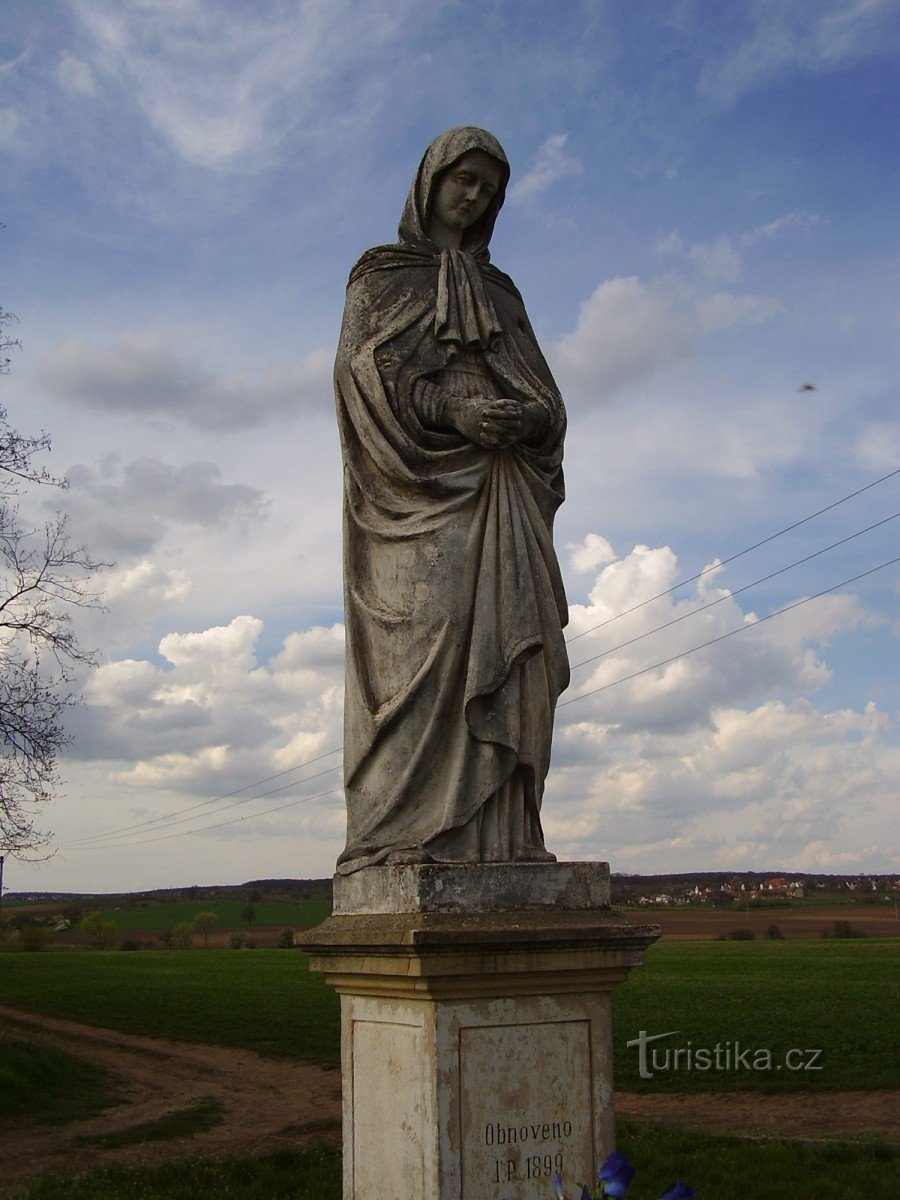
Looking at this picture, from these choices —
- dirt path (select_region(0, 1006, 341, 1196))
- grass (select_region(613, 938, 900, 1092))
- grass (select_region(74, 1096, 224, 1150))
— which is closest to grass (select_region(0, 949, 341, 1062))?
dirt path (select_region(0, 1006, 341, 1196))

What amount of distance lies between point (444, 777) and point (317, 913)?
194ft

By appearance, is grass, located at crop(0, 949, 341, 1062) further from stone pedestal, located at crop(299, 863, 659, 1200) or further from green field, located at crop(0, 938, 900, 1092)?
stone pedestal, located at crop(299, 863, 659, 1200)

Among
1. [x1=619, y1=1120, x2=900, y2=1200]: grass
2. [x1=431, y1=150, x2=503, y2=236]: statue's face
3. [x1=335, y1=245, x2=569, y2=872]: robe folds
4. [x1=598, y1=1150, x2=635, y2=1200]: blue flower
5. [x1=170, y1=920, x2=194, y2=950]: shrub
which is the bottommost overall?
[x1=170, y1=920, x2=194, y2=950]: shrub

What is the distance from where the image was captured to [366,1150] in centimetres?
503

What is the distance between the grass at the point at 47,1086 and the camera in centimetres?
1608

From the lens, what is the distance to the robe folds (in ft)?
17.4

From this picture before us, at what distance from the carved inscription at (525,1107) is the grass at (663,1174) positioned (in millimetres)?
4488

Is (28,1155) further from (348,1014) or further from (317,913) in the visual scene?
(317,913)

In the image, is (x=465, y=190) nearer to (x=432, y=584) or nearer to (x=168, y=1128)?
(x=432, y=584)

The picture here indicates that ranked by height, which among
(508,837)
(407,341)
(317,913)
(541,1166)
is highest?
(407,341)

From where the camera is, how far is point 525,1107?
15.7ft

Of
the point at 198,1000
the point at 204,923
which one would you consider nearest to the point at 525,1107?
the point at 198,1000

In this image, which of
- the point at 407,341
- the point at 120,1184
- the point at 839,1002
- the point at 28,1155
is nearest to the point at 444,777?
the point at 407,341

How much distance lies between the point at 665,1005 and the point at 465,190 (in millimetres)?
18535
